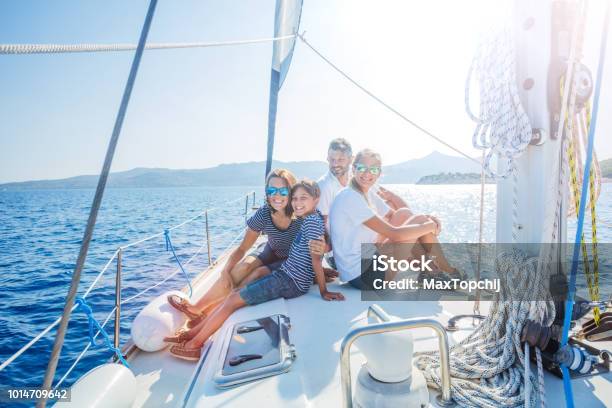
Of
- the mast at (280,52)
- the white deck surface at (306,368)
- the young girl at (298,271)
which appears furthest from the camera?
the mast at (280,52)

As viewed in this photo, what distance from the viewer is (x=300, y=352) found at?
1674 millimetres

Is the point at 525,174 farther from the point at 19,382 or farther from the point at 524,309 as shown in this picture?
the point at 19,382

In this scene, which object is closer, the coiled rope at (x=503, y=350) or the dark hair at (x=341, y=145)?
the coiled rope at (x=503, y=350)

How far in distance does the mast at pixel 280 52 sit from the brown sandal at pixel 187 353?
3020mm

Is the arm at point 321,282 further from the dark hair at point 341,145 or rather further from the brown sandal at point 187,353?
the dark hair at point 341,145

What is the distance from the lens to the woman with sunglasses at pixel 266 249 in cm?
233

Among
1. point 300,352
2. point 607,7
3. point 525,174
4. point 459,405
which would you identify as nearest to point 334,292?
point 300,352

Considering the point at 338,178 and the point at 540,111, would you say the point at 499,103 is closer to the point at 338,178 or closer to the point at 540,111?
the point at 540,111

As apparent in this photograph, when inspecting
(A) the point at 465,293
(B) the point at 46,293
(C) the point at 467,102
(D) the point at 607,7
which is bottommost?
(B) the point at 46,293

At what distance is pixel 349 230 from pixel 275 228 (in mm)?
592

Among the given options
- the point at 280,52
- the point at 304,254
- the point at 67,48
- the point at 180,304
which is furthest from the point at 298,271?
the point at 280,52

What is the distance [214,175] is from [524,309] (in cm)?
17386

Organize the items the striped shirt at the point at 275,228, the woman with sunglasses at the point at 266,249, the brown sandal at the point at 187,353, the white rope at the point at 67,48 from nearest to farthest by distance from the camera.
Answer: the white rope at the point at 67,48 → the brown sandal at the point at 187,353 → the woman with sunglasses at the point at 266,249 → the striped shirt at the point at 275,228

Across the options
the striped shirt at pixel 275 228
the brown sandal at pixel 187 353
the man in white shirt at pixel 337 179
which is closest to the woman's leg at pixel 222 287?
the striped shirt at pixel 275 228
